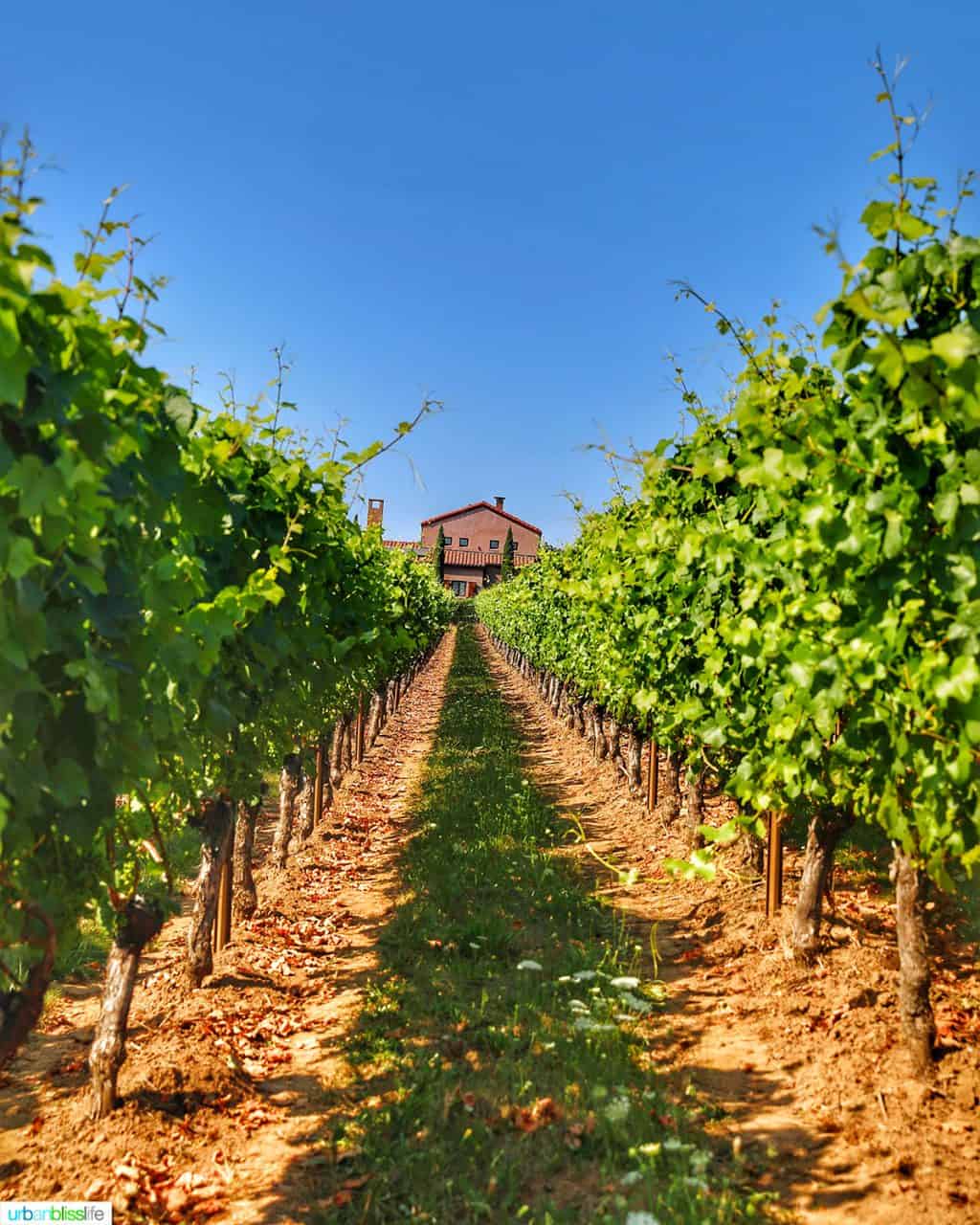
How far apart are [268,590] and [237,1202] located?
2671 millimetres

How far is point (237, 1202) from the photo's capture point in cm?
370

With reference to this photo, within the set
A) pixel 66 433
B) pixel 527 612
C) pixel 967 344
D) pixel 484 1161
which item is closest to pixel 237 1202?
pixel 484 1161

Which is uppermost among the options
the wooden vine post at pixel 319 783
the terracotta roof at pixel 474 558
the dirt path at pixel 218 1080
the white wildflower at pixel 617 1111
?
the terracotta roof at pixel 474 558

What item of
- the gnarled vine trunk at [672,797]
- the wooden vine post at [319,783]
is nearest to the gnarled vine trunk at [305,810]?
the wooden vine post at [319,783]

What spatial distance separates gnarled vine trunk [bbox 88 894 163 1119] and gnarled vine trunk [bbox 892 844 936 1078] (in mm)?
3895

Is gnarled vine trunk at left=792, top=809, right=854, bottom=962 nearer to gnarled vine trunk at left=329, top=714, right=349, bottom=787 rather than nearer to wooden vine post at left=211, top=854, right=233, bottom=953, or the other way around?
wooden vine post at left=211, top=854, right=233, bottom=953

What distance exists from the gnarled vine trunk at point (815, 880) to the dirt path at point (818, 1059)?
0.16 m

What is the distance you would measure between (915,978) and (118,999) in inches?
162

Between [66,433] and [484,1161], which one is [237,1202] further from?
[66,433]

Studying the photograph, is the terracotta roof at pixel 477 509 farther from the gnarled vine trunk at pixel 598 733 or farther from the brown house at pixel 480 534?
the gnarled vine trunk at pixel 598 733

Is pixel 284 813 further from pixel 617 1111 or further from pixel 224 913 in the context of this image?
pixel 617 1111

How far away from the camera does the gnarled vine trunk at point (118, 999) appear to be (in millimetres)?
4219

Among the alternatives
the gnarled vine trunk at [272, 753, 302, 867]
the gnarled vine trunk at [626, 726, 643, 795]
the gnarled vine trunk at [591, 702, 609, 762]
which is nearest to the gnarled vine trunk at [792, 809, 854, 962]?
the gnarled vine trunk at [272, 753, 302, 867]

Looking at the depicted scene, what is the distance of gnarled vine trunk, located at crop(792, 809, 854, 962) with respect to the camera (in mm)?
5684
